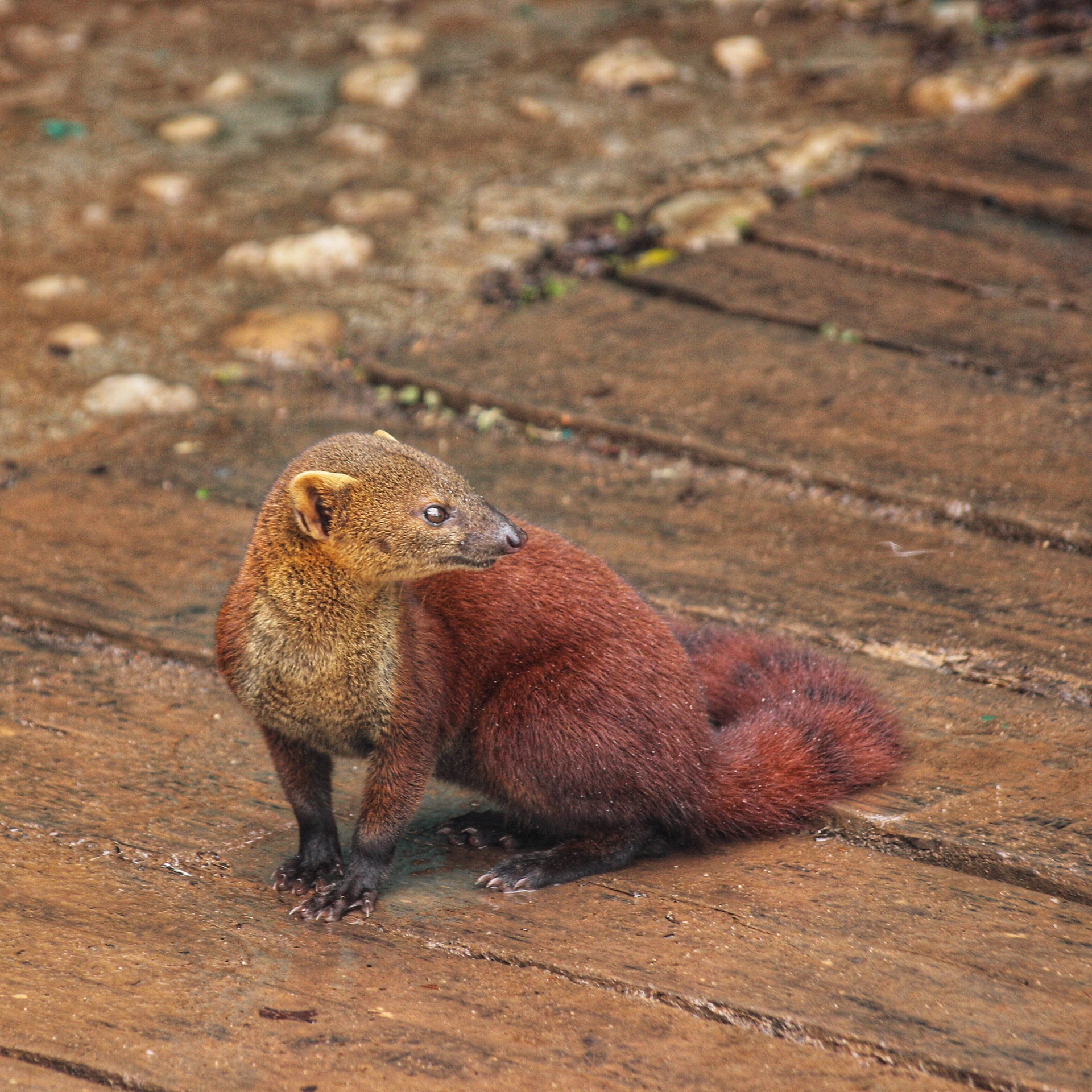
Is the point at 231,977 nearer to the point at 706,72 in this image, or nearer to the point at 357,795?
the point at 357,795

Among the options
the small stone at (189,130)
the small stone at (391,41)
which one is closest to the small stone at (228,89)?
the small stone at (189,130)

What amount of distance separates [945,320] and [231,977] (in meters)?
3.96

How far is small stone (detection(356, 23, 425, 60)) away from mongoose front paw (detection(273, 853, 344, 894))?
6174mm

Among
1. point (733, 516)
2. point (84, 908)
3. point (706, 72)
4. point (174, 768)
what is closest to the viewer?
point (84, 908)

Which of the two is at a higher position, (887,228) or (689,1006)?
(887,228)

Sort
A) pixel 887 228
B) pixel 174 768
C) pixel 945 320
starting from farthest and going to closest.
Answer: pixel 887 228, pixel 945 320, pixel 174 768

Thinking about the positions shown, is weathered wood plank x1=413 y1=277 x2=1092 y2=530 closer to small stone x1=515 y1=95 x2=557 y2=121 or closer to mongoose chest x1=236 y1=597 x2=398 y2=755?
small stone x1=515 y1=95 x2=557 y2=121

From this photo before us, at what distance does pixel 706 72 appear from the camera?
7.90 metres

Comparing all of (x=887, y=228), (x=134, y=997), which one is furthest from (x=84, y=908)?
(x=887, y=228)

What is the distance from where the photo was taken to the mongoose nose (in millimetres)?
3273

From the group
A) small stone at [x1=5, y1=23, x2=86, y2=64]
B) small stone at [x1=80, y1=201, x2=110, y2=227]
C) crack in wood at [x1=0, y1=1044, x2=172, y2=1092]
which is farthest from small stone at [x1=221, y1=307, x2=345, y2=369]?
crack in wood at [x1=0, y1=1044, x2=172, y2=1092]

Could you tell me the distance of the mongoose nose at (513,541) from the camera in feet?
10.7

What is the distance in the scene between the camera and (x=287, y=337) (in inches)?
239

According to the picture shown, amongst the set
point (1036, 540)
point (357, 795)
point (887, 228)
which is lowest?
point (357, 795)
